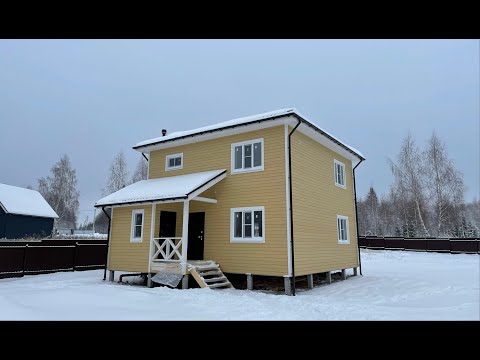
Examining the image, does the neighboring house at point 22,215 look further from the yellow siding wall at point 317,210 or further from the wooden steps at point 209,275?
the yellow siding wall at point 317,210

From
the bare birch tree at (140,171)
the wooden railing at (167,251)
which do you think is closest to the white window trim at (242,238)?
the wooden railing at (167,251)

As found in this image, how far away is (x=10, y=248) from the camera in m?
14.7

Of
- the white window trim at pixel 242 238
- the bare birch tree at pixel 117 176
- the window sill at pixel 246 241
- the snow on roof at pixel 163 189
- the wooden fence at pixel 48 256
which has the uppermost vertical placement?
the bare birch tree at pixel 117 176

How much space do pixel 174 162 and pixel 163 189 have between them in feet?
7.89

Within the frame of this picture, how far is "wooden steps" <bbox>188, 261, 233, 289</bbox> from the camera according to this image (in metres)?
11.5

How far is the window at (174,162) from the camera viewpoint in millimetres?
15227

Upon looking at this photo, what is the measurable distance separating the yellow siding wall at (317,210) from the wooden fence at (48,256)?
11684 millimetres

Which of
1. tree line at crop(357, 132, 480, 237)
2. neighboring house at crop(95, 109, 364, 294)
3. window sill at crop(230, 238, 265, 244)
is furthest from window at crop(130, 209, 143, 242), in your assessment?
tree line at crop(357, 132, 480, 237)

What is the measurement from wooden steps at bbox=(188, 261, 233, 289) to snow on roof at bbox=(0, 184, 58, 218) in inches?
1034

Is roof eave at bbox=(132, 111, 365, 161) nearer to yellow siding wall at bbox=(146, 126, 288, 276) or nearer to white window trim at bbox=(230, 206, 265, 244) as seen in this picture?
yellow siding wall at bbox=(146, 126, 288, 276)

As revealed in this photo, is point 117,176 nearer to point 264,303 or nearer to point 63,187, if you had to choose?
point 63,187

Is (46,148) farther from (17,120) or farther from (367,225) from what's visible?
(367,225)
